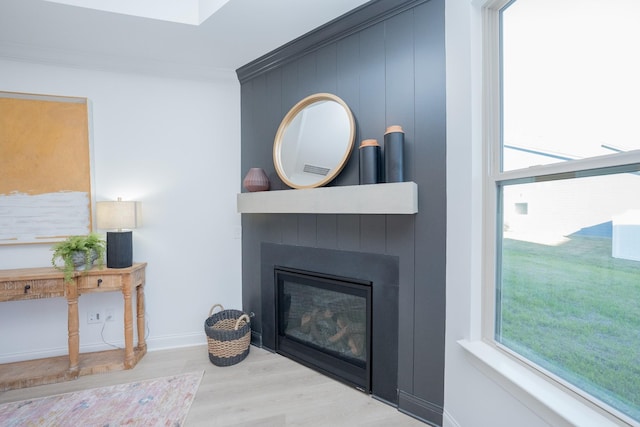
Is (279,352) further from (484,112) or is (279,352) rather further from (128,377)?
(484,112)

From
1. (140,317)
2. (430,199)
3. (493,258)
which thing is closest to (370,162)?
(430,199)

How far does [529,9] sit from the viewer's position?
3.86ft

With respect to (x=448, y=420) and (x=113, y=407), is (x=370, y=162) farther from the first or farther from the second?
(x=113, y=407)

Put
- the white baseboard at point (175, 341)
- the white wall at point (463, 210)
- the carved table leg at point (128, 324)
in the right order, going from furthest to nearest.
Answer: the white baseboard at point (175, 341) → the carved table leg at point (128, 324) → the white wall at point (463, 210)

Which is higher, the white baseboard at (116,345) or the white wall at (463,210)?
the white wall at (463,210)

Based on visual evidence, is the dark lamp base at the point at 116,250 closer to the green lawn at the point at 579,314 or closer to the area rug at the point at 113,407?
the area rug at the point at 113,407

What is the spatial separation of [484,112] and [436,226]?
2.02 ft

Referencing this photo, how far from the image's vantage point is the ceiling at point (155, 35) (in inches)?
70.9

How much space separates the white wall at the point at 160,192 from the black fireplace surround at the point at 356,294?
0.53m

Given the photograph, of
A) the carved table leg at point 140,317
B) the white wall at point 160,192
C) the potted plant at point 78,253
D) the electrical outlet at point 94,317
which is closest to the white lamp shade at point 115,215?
the potted plant at point 78,253

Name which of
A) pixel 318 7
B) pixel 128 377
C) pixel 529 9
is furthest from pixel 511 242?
pixel 128 377

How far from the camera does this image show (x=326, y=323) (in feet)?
7.11

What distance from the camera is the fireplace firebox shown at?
192cm

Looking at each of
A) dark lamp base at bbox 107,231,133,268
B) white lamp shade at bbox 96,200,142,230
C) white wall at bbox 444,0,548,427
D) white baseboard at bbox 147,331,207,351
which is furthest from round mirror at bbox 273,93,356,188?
white baseboard at bbox 147,331,207,351
